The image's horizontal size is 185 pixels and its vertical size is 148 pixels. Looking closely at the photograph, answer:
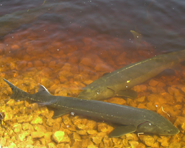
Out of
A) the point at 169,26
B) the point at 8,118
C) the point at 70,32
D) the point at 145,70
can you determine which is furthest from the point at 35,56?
the point at 169,26

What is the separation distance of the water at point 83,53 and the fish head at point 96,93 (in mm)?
247

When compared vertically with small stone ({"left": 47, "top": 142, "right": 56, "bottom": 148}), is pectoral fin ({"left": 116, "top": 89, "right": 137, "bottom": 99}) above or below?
above

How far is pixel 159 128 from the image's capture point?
3.90 m

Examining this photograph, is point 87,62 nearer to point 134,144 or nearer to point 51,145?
point 51,145

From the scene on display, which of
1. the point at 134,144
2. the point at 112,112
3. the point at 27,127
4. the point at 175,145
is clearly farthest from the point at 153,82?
the point at 27,127

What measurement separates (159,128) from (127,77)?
177 cm

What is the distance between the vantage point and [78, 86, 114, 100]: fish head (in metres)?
4.69

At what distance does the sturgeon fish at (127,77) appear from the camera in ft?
16.0

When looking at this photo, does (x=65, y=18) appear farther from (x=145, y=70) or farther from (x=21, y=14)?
(x=145, y=70)

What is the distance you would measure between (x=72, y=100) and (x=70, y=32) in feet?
11.9

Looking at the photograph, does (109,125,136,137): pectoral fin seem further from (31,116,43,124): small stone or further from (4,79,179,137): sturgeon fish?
(31,116,43,124): small stone

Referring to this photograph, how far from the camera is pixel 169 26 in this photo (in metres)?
7.18

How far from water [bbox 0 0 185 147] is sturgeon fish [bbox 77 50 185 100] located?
216mm

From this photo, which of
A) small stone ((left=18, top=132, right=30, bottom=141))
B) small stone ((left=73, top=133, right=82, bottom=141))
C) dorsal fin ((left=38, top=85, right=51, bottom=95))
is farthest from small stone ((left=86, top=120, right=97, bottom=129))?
small stone ((left=18, top=132, right=30, bottom=141))
